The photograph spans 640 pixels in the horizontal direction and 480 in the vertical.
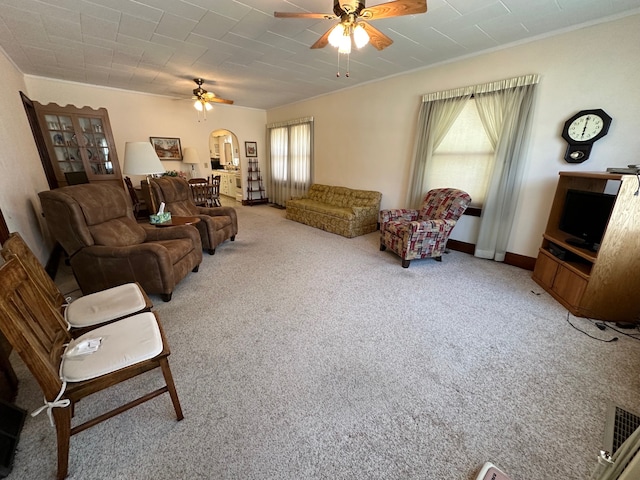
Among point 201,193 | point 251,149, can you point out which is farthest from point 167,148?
point 251,149

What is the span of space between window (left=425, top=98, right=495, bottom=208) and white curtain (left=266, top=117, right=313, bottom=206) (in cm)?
312

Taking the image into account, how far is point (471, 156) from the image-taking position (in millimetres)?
3523

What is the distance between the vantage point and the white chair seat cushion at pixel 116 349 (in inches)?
42.0

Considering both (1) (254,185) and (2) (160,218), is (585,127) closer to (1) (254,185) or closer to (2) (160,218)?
(2) (160,218)

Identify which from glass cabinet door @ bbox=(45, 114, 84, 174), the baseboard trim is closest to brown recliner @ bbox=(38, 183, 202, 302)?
glass cabinet door @ bbox=(45, 114, 84, 174)

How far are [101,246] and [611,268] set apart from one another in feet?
14.9

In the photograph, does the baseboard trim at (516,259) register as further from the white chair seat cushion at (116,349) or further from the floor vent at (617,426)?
the white chair seat cushion at (116,349)

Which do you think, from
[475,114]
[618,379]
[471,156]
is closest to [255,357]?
[618,379]

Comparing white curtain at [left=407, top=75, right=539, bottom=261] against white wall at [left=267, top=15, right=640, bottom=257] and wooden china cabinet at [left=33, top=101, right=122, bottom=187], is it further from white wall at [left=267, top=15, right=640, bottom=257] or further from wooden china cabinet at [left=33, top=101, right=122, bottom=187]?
wooden china cabinet at [left=33, top=101, right=122, bottom=187]

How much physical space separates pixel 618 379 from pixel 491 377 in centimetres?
82

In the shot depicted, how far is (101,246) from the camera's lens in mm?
2246

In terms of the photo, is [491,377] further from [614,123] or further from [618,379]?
[614,123]

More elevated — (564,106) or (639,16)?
(639,16)

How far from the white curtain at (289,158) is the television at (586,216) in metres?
4.70
